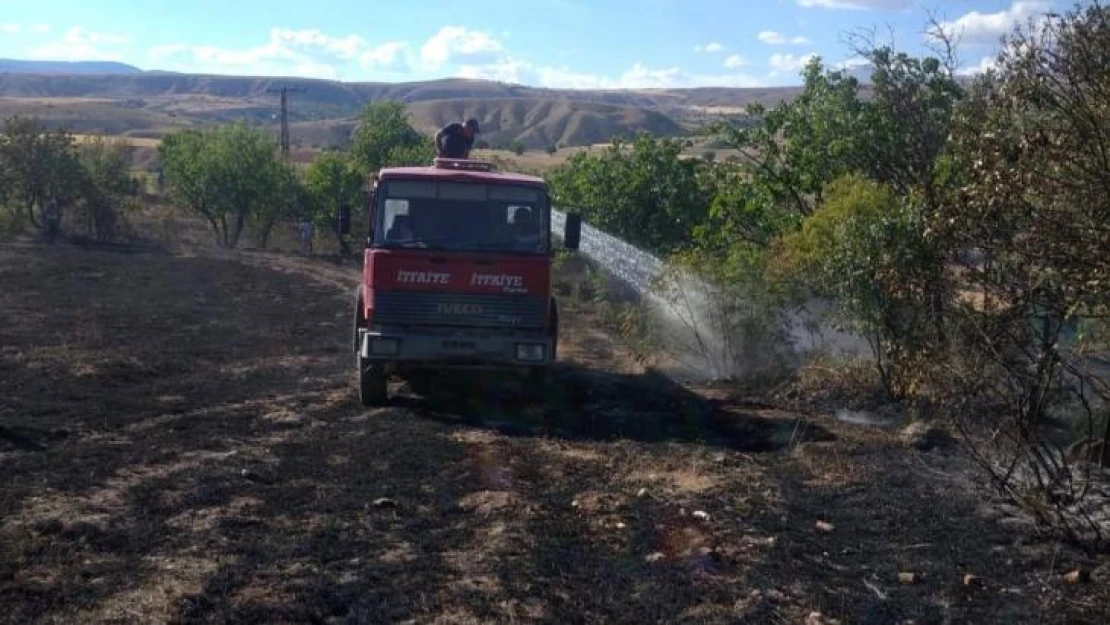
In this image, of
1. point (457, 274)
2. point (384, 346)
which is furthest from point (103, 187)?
point (457, 274)

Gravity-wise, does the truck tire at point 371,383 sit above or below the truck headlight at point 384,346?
below

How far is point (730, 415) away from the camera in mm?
12828

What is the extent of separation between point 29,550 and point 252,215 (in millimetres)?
43816

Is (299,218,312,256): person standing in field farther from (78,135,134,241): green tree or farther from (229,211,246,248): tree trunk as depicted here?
(78,135,134,241): green tree

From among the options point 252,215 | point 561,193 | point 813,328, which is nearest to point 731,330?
point 813,328

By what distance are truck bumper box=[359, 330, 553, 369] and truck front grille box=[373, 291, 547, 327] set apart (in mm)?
147

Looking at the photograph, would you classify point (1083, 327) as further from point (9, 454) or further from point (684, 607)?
point (9, 454)

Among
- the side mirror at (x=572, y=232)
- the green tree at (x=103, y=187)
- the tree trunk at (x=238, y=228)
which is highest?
the side mirror at (x=572, y=232)

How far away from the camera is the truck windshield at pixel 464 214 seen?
12469 mm

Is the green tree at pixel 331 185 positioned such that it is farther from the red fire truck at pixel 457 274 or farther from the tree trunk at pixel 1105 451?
the tree trunk at pixel 1105 451

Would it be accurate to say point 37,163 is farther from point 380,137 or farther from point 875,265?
point 875,265

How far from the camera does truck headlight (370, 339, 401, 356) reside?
1202cm

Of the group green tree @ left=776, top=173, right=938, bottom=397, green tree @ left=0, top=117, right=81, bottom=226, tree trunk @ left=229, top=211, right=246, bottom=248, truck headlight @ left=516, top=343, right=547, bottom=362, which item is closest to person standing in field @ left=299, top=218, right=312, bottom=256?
tree trunk @ left=229, top=211, right=246, bottom=248

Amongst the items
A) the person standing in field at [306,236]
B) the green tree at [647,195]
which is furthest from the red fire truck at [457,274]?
the person standing in field at [306,236]
